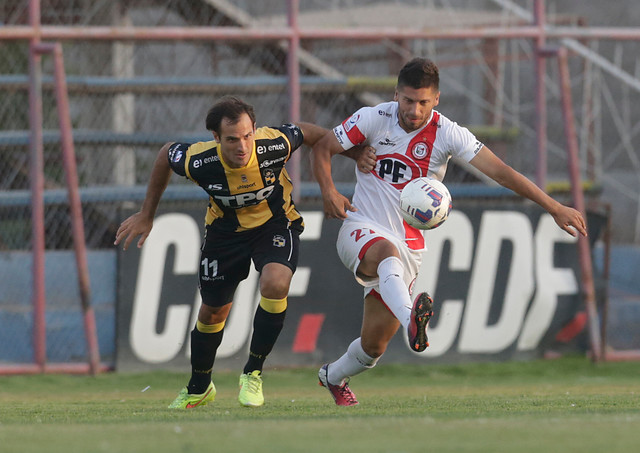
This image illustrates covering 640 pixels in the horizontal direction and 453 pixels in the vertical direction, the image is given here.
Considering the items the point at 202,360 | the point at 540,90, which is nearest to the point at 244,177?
the point at 202,360

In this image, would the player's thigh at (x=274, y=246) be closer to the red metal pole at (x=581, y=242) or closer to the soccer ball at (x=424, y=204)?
the soccer ball at (x=424, y=204)

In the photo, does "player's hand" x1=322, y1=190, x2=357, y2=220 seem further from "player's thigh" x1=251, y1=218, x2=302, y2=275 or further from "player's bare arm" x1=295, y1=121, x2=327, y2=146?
"player's bare arm" x1=295, y1=121, x2=327, y2=146

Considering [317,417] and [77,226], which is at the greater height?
[77,226]

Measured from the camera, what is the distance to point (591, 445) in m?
3.81

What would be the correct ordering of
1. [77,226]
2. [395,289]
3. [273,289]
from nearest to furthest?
1. [395,289]
2. [273,289]
3. [77,226]

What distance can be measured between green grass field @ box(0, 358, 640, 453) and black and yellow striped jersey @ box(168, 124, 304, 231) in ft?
3.94

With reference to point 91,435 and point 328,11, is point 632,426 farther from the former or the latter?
point 328,11

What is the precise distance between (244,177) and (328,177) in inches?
20.9

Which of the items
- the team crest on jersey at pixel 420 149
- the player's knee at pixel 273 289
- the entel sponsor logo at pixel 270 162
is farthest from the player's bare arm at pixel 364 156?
the player's knee at pixel 273 289

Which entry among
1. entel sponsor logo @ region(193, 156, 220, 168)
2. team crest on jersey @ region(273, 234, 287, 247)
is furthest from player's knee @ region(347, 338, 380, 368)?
entel sponsor logo @ region(193, 156, 220, 168)

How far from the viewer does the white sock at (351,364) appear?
6.89 m

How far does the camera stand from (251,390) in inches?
260

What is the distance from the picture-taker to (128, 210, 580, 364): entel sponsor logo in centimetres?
1009

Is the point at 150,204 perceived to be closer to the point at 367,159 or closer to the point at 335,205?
the point at 335,205
